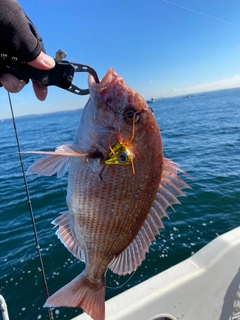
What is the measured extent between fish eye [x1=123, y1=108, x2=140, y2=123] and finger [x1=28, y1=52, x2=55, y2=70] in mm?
561

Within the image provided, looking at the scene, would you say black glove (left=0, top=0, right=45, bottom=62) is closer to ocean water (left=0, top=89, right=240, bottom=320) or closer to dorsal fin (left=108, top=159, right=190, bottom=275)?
ocean water (left=0, top=89, right=240, bottom=320)

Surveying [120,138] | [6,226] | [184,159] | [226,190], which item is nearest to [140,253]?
[120,138]

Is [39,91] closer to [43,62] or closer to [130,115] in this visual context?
[43,62]

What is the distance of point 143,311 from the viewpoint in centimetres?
283

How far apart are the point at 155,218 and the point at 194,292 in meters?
1.91

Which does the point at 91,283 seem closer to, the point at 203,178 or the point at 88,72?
the point at 88,72

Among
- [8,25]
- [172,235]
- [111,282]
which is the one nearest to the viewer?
[8,25]

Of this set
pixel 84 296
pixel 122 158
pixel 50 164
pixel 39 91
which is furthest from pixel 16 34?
pixel 84 296

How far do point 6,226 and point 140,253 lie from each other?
631 cm

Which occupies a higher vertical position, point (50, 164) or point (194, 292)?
point (50, 164)

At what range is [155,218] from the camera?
186cm

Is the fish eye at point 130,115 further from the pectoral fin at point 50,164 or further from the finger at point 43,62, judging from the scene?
the finger at point 43,62

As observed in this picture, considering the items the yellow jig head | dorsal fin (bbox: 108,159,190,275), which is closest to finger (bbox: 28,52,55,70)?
the yellow jig head

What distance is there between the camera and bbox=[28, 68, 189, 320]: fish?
5.68 ft
